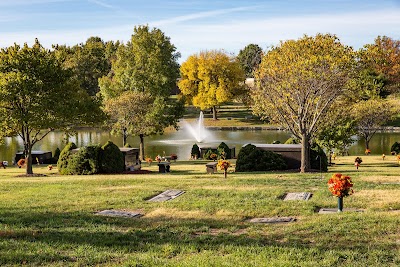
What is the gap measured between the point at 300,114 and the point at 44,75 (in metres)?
13.4

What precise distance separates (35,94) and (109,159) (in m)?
5.09

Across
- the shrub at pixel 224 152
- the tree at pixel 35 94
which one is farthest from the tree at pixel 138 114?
the tree at pixel 35 94

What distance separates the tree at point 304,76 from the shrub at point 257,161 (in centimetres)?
180

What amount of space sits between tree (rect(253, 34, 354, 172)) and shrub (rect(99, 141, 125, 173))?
8.16 meters

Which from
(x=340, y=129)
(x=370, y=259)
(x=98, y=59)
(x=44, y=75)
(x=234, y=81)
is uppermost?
(x=98, y=59)

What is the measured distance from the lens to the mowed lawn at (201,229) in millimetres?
7801

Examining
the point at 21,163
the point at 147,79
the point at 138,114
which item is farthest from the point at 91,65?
the point at 21,163

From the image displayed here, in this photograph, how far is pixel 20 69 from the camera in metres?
25.8

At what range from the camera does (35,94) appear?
2564cm

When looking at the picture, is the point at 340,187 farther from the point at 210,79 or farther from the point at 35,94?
the point at 210,79

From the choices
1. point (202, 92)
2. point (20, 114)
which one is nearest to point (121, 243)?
point (20, 114)

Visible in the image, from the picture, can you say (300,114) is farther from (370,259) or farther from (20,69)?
(370,259)

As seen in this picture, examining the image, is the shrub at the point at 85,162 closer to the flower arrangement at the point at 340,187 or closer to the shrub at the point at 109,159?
the shrub at the point at 109,159

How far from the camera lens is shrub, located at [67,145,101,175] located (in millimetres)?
25531
